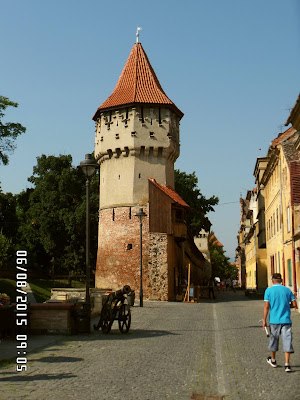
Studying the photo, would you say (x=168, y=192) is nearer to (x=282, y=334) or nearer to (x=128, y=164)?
(x=128, y=164)

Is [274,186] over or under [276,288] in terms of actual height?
over

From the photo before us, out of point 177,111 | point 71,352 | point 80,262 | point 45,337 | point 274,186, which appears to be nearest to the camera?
point 71,352

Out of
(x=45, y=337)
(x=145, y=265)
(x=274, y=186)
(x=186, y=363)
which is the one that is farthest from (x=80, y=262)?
(x=186, y=363)

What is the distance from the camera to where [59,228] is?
50.1m

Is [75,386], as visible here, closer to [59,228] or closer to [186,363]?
[186,363]

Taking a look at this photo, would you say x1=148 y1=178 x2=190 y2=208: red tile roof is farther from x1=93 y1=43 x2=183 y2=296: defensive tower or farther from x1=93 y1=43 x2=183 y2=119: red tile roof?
x1=93 y1=43 x2=183 y2=119: red tile roof

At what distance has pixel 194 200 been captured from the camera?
167 ft

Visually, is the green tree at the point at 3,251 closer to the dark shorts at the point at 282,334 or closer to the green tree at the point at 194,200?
the green tree at the point at 194,200

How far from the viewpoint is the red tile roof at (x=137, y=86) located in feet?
127

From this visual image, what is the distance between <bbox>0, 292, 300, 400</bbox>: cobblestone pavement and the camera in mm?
7020

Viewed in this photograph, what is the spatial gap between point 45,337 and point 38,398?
6672 millimetres

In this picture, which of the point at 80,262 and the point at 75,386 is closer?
the point at 75,386

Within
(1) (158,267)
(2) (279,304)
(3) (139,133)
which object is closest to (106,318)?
(2) (279,304)
